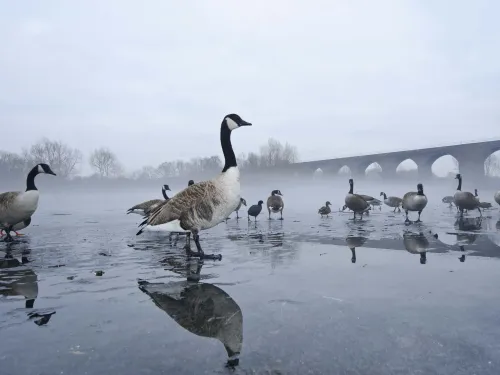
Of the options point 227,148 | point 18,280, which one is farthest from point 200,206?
point 18,280

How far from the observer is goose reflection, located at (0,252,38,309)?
212 inches

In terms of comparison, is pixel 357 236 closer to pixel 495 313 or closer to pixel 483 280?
pixel 483 280

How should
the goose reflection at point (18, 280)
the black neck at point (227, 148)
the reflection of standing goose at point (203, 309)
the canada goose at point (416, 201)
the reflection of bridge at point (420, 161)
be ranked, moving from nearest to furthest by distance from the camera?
the reflection of standing goose at point (203, 309)
the goose reflection at point (18, 280)
the black neck at point (227, 148)
the canada goose at point (416, 201)
the reflection of bridge at point (420, 161)

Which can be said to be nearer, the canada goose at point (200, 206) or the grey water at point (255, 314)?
the grey water at point (255, 314)

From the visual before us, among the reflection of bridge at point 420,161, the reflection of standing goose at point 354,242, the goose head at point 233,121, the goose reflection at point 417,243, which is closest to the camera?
the goose reflection at point 417,243

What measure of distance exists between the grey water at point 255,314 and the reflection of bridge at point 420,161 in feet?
307

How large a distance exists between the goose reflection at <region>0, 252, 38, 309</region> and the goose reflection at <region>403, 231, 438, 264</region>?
721 cm

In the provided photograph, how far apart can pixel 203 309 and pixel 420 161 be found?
353 feet

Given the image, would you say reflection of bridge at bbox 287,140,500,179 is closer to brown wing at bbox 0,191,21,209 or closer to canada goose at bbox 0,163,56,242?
canada goose at bbox 0,163,56,242

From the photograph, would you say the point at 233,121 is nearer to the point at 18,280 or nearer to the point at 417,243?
the point at 18,280

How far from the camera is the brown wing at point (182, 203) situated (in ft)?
26.5

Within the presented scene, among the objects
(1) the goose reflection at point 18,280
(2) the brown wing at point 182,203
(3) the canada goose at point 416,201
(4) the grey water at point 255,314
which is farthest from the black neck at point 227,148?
(3) the canada goose at point 416,201

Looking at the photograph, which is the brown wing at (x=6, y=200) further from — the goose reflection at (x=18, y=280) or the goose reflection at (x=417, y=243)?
the goose reflection at (x=417, y=243)

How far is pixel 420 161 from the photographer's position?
100 m
